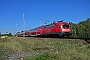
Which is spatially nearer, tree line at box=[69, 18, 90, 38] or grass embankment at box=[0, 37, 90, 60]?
grass embankment at box=[0, 37, 90, 60]

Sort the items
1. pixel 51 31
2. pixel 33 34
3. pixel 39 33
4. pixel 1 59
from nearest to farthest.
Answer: pixel 1 59 → pixel 51 31 → pixel 39 33 → pixel 33 34

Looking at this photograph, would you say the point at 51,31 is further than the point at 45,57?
Yes

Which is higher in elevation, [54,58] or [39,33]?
[39,33]

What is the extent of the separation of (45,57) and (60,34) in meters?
24.2

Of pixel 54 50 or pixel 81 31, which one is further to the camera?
pixel 81 31

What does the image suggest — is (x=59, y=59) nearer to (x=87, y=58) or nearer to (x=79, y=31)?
(x=87, y=58)

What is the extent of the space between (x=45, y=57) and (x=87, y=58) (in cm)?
202

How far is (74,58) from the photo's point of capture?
8.97m

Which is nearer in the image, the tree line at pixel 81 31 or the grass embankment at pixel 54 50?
the grass embankment at pixel 54 50

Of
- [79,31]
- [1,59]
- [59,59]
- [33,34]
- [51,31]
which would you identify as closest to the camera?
[59,59]

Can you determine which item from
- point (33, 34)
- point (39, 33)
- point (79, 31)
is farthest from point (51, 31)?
point (79, 31)

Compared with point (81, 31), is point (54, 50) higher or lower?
lower

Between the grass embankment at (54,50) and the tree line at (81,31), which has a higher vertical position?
the tree line at (81,31)

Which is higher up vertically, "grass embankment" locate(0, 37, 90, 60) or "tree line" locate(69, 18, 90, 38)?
"tree line" locate(69, 18, 90, 38)
